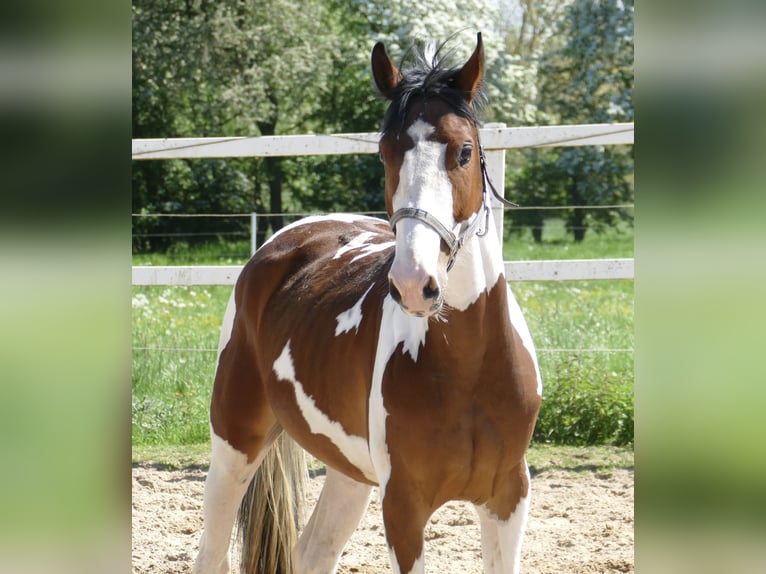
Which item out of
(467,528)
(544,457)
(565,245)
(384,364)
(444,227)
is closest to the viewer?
(444,227)

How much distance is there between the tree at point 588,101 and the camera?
14.1 metres

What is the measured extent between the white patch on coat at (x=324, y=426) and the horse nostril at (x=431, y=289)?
2.47 ft

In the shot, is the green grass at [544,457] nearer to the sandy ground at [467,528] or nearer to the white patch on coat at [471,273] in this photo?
the sandy ground at [467,528]

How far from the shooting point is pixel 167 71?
13664mm

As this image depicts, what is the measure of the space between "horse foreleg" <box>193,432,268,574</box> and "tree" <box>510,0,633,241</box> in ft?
38.8

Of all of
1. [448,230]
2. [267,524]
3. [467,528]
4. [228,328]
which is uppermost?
[448,230]

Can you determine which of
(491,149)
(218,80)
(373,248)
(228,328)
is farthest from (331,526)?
(218,80)

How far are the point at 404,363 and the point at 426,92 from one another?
668mm

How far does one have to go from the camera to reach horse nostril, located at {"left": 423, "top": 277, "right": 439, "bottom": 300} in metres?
1.70

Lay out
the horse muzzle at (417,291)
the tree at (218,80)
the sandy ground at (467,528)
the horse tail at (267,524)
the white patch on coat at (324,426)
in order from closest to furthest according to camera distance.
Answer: the horse muzzle at (417,291)
the white patch on coat at (324,426)
the horse tail at (267,524)
the sandy ground at (467,528)
the tree at (218,80)

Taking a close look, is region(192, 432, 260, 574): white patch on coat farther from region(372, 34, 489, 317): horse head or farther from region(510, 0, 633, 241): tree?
region(510, 0, 633, 241): tree

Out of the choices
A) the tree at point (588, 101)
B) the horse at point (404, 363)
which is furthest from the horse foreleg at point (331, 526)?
the tree at point (588, 101)

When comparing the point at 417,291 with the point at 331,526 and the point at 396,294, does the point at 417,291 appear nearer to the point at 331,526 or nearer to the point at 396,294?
the point at 396,294

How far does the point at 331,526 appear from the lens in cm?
286
